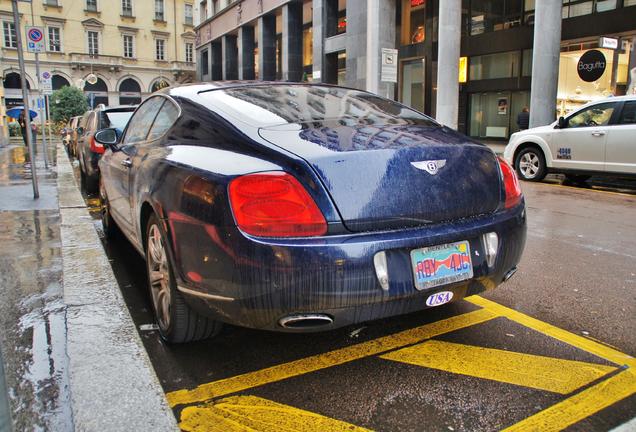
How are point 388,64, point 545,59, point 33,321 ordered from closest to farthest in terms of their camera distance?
point 33,321 → point 388,64 → point 545,59

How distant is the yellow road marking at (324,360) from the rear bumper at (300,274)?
35 centimetres

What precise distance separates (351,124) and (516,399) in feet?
5.37

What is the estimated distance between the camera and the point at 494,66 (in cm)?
2228

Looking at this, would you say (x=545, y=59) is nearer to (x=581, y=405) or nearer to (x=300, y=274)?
(x=581, y=405)

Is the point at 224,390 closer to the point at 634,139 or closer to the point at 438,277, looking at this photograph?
the point at 438,277

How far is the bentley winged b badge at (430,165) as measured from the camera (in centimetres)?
281

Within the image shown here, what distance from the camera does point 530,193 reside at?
385 inches

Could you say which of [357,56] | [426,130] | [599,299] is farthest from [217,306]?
[357,56]

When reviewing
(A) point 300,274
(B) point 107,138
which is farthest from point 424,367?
(B) point 107,138

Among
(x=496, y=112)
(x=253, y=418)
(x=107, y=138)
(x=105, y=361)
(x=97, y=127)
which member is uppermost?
(x=496, y=112)

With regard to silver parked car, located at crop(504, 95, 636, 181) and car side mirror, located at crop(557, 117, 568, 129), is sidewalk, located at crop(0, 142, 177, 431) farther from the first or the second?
car side mirror, located at crop(557, 117, 568, 129)

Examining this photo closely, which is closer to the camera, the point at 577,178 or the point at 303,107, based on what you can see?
the point at 303,107

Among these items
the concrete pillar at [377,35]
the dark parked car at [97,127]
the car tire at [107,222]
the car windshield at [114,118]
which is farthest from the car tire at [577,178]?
the concrete pillar at [377,35]

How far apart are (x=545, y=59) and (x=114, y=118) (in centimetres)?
1263
